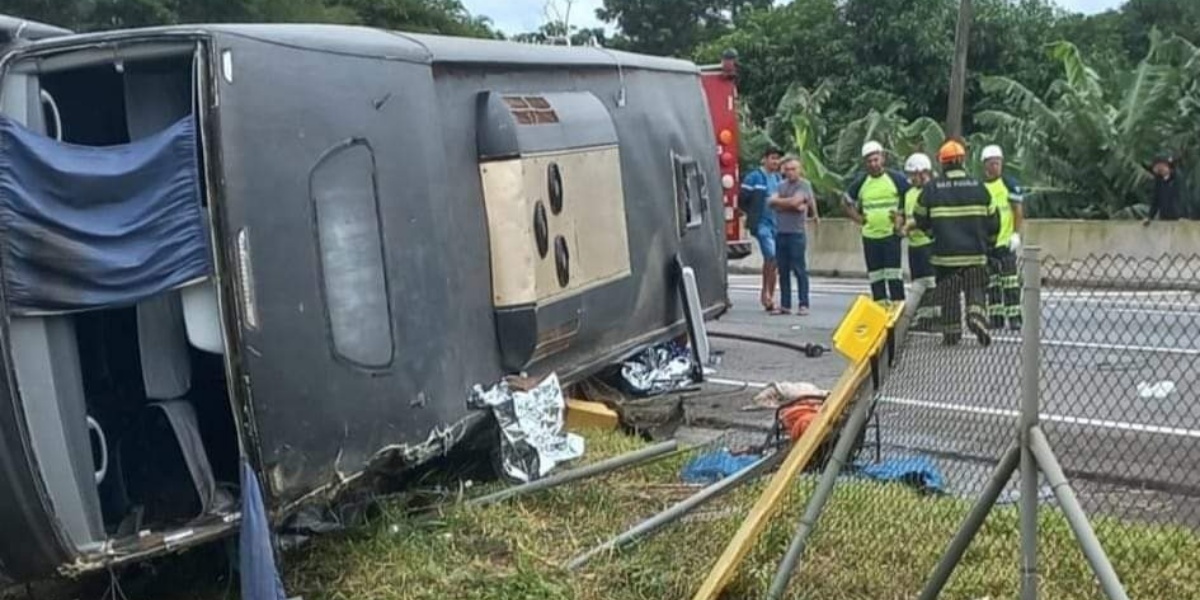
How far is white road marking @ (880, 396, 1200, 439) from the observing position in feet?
17.9

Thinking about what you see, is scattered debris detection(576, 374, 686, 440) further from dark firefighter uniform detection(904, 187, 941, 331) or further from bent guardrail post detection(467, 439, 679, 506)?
dark firefighter uniform detection(904, 187, 941, 331)

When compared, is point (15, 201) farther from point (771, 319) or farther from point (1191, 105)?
point (1191, 105)

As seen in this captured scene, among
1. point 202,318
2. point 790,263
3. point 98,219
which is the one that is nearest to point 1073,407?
point 202,318

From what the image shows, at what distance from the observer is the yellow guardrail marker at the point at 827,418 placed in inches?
193

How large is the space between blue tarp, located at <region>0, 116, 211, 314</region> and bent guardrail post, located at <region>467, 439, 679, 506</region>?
1.78m

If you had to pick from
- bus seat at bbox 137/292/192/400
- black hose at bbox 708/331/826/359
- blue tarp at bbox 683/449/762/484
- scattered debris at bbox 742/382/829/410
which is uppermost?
bus seat at bbox 137/292/192/400

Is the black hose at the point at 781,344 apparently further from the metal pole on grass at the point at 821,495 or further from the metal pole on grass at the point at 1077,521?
the metal pole on grass at the point at 1077,521

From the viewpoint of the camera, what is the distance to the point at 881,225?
43.0 ft

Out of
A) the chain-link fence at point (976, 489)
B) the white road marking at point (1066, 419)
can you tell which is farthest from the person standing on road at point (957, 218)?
the chain-link fence at point (976, 489)

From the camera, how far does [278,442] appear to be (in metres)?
5.21

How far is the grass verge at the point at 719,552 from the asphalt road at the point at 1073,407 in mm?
257

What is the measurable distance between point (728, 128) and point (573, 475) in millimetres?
8832

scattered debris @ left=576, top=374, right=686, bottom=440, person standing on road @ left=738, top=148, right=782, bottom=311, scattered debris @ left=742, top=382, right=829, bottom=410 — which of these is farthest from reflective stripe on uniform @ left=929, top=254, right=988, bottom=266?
person standing on road @ left=738, top=148, right=782, bottom=311

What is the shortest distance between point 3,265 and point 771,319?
1042cm
